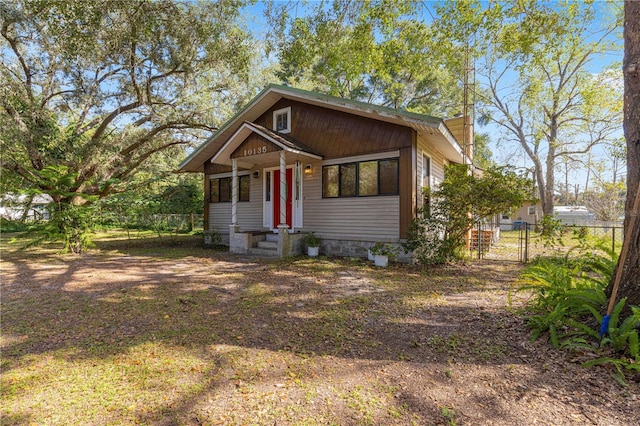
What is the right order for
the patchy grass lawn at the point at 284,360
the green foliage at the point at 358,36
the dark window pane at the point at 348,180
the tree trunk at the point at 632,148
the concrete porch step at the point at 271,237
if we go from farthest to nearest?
the concrete porch step at the point at 271,237, the dark window pane at the point at 348,180, the green foliage at the point at 358,36, the tree trunk at the point at 632,148, the patchy grass lawn at the point at 284,360

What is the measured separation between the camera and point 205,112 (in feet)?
39.1

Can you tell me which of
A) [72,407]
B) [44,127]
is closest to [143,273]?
[72,407]

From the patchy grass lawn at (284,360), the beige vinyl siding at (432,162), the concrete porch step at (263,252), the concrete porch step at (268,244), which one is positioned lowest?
the patchy grass lawn at (284,360)

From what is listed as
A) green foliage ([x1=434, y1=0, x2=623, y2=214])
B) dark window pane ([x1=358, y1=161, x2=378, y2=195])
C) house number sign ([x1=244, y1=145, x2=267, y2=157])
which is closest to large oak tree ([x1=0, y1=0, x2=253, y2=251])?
house number sign ([x1=244, y1=145, x2=267, y2=157])

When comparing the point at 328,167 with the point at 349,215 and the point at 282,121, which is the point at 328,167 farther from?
the point at 282,121

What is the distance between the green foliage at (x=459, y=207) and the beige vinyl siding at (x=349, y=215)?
2.31 ft

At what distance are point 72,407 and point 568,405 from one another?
141 inches

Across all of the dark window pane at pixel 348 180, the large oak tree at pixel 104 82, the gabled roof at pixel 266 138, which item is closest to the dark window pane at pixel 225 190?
the gabled roof at pixel 266 138

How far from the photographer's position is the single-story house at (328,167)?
8172 millimetres

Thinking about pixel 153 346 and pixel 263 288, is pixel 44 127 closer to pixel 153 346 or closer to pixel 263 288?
pixel 263 288

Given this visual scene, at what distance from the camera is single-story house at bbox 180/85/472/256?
8172 mm

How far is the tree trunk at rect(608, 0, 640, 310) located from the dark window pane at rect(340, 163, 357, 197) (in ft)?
20.2

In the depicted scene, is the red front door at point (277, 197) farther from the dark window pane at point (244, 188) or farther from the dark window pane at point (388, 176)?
the dark window pane at point (388, 176)

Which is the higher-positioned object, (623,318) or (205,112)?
(205,112)
